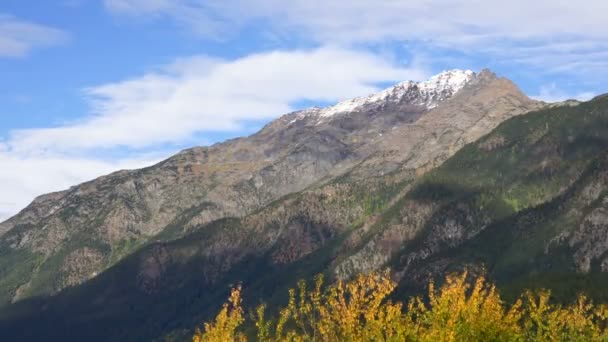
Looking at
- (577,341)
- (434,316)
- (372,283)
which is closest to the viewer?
(372,283)

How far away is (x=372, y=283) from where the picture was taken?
65.7m

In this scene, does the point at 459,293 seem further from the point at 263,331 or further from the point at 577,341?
the point at 577,341

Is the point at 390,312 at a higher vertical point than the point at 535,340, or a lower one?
higher

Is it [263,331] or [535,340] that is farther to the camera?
[535,340]

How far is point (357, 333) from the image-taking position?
218 feet

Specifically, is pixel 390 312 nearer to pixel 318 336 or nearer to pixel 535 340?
pixel 318 336

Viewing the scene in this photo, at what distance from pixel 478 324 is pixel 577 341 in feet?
136

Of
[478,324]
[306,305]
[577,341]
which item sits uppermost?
[306,305]

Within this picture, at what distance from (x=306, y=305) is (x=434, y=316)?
13041 millimetres

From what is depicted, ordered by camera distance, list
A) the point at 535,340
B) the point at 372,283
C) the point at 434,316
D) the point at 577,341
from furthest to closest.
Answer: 1. the point at 577,341
2. the point at 535,340
3. the point at 434,316
4. the point at 372,283

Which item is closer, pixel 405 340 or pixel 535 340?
pixel 405 340

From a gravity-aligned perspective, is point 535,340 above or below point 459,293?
below

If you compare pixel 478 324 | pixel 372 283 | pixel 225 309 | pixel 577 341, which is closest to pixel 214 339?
pixel 225 309

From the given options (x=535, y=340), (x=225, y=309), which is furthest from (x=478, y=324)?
(x=535, y=340)
